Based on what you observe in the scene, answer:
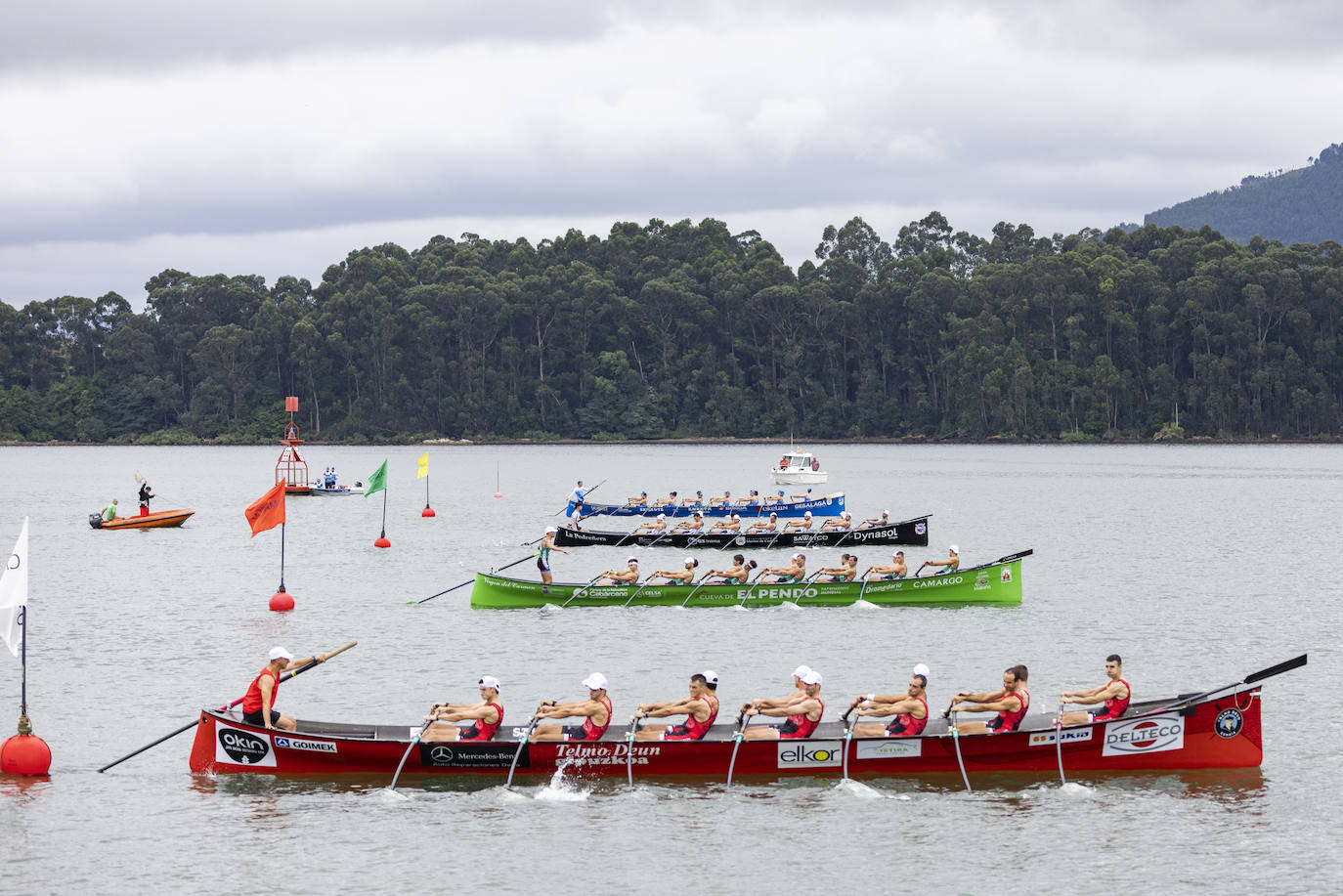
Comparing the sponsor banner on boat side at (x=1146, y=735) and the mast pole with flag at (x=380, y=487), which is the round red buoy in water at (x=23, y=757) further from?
the mast pole with flag at (x=380, y=487)

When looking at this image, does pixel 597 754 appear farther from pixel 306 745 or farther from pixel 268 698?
pixel 268 698

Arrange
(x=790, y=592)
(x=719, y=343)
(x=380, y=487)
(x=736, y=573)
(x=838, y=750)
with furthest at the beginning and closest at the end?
(x=719, y=343) < (x=380, y=487) < (x=736, y=573) < (x=790, y=592) < (x=838, y=750)

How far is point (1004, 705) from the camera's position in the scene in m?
25.0

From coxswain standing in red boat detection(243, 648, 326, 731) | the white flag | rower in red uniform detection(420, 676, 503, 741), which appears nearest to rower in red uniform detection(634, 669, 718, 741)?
rower in red uniform detection(420, 676, 503, 741)

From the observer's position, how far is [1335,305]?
154750 mm

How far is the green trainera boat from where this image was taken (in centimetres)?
4294

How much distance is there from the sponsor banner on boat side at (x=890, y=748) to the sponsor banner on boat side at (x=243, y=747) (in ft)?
33.1

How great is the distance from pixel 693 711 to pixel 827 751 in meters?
2.36

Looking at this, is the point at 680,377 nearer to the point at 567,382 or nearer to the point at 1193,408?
the point at 567,382

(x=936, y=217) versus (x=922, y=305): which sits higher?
→ (x=936, y=217)

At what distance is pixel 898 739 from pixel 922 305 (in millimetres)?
153675

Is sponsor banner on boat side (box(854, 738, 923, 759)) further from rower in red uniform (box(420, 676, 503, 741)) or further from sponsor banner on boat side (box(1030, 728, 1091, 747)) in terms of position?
rower in red uniform (box(420, 676, 503, 741))

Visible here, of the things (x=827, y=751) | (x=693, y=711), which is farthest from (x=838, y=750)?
(x=693, y=711)

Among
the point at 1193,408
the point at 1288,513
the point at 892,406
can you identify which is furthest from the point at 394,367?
the point at 1288,513
